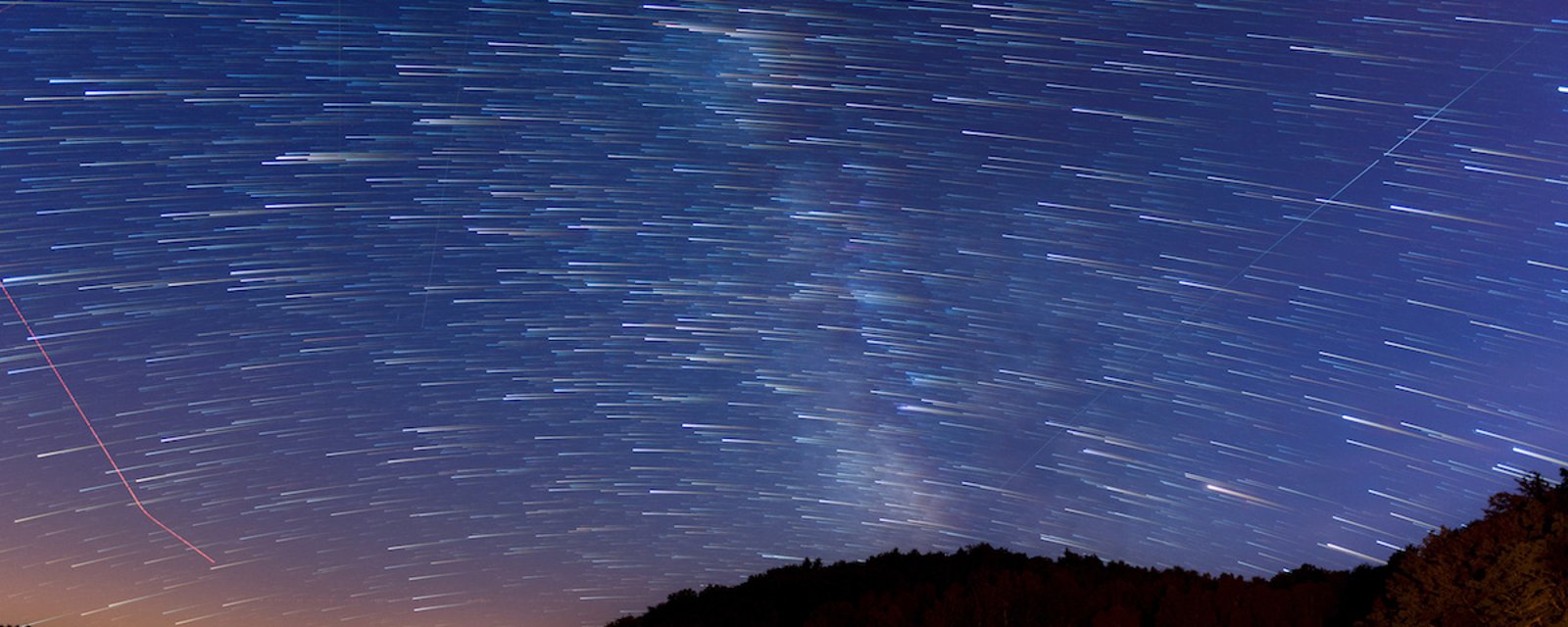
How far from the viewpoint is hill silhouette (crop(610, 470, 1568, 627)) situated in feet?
39.7

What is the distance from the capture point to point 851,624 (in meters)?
19.6

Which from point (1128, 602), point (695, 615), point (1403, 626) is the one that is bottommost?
point (1403, 626)

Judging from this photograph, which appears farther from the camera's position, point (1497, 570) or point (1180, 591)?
point (1180, 591)

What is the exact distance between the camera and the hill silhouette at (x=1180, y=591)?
476 inches

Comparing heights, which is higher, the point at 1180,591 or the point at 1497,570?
the point at 1180,591

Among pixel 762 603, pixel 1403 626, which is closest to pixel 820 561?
pixel 762 603

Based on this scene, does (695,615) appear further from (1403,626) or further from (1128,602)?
(1403,626)

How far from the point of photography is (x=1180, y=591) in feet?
60.7

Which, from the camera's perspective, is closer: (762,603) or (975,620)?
(975,620)

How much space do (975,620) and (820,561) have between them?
38.7 feet

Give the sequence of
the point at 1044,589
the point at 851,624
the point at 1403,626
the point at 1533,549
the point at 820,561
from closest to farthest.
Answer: the point at 1533,549 < the point at 1403,626 < the point at 1044,589 < the point at 851,624 < the point at 820,561

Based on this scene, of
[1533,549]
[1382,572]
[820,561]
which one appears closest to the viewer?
[1533,549]

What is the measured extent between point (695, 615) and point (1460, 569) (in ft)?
57.9

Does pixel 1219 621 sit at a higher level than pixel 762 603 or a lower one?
lower
